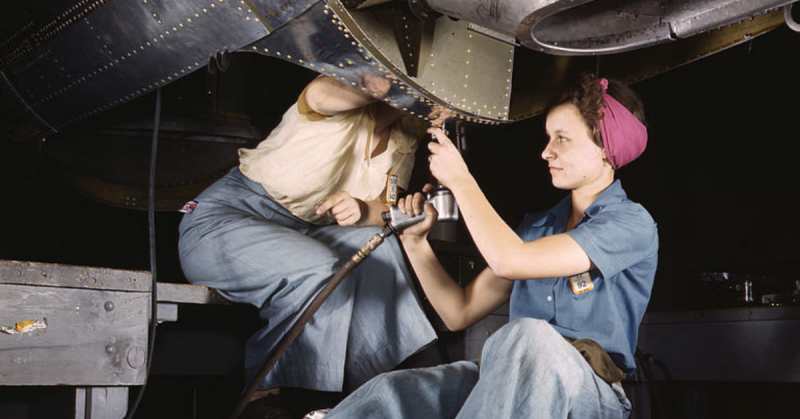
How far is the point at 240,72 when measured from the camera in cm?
394

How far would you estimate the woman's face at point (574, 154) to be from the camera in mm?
1883

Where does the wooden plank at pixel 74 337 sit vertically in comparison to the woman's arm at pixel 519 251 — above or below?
below

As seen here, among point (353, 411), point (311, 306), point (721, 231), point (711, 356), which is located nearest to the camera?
point (353, 411)

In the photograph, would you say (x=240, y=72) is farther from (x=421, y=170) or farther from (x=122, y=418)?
(x=122, y=418)

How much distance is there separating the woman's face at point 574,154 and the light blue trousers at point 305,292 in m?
0.61

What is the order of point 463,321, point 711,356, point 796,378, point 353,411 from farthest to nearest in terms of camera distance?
point 711,356 → point 796,378 → point 463,321 → point 353,411

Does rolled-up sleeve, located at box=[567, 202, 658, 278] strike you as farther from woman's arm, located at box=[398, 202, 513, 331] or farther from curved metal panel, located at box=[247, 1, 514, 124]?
curved metal panel, located at box=[247, 1, 514, 124]

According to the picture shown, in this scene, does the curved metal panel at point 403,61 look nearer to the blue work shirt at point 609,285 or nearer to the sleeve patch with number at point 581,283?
the blue work shirt at point 609,285

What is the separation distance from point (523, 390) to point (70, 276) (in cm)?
104

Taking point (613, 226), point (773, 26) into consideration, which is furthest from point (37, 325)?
point (773, 26)

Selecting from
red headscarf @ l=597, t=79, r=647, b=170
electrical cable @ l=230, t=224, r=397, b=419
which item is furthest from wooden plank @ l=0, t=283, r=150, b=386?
red headscarf @ l=597, t=79, r=647, b=170

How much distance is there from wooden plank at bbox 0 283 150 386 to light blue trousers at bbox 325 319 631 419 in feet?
1.80

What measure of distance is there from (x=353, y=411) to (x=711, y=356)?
2024mm

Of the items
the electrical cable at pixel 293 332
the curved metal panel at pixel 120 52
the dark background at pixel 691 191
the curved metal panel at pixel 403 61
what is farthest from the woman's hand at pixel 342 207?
the dark background at pixel 691 191
